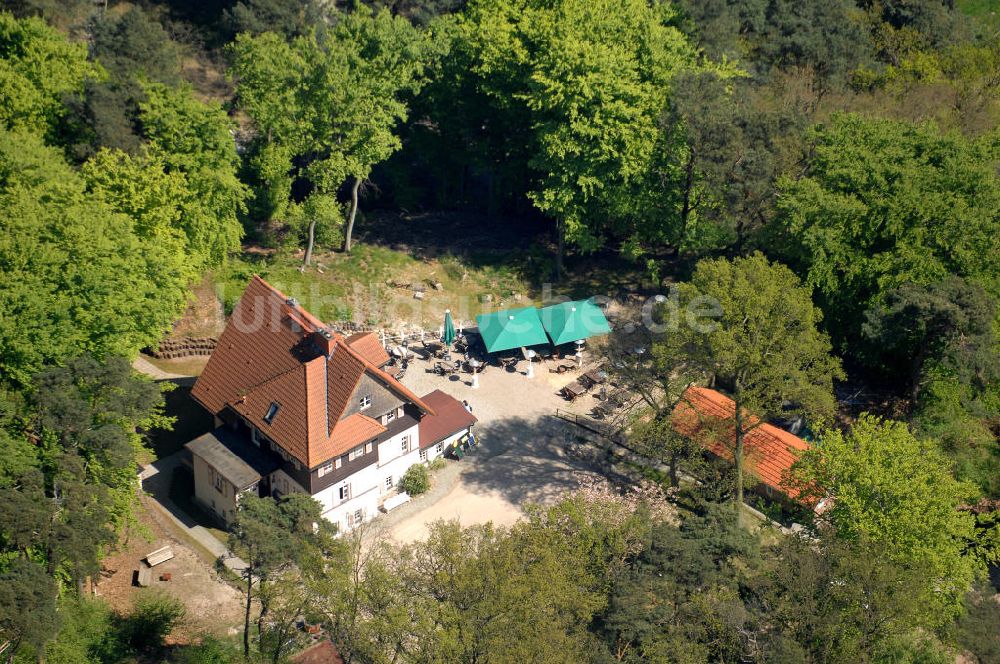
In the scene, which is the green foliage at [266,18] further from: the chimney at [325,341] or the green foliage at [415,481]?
the green foliage at [415,481]

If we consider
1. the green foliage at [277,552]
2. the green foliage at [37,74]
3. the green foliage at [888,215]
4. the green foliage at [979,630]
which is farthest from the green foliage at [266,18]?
the green foliage at [979,630]

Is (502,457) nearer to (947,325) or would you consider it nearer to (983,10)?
(947,325)

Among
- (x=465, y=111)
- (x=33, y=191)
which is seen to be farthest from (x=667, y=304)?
(x=33, y=191)

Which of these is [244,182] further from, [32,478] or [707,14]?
[707,14]

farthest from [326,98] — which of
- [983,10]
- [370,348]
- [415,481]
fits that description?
[983,10]

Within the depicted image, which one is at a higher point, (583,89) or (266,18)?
(266,18)

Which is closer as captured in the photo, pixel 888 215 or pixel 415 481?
pixel 415 481

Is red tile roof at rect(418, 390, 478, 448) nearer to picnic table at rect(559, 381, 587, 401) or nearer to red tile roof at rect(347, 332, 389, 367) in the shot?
red tile roof at rect(347, 332, 389, 367)
